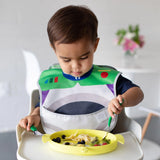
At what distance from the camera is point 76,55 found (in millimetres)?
997

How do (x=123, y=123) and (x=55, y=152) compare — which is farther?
(x=123, y=123)

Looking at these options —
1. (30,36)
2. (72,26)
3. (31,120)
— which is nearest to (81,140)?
(31,120)

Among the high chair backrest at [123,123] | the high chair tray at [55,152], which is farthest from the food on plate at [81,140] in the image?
the high chair backrest at [123,123]

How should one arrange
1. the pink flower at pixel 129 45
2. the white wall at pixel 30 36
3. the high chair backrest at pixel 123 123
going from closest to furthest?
the high chair backrest at pixel 123 123, the white wall at pixel 30 36, the pink flower at pixel 129 45

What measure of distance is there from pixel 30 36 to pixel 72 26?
1974 mm

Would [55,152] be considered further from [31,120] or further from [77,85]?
[77,85]

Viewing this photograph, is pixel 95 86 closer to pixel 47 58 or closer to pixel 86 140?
pixel 86 140

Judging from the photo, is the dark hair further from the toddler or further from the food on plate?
the food on plate

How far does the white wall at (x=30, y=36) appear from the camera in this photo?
2830 mm

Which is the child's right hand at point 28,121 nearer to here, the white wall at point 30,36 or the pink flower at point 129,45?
the white wall at point 30,36

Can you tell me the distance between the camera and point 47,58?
119 inches

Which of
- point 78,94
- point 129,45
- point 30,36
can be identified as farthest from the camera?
point 129,45

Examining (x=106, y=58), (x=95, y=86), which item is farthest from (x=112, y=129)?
(x=106, y=58)

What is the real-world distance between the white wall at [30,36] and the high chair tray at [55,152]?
198 centimetres
